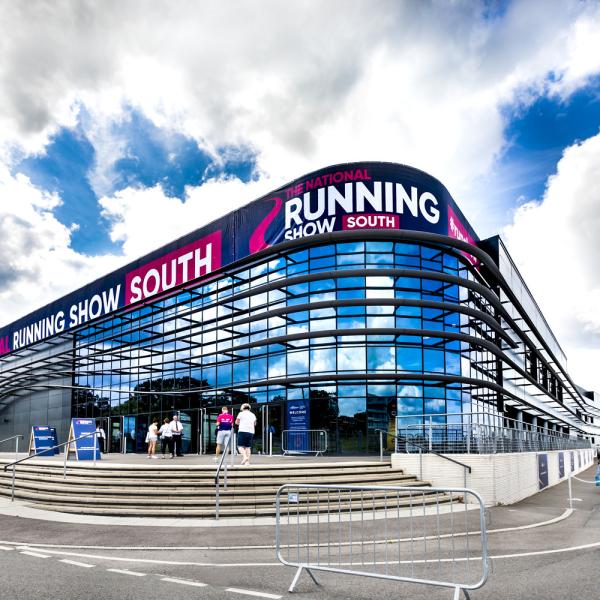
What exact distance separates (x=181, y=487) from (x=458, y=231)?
18.3 metres

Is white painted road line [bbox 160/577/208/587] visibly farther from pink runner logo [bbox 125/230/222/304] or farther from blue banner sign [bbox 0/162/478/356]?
pink runner logo [bbox 125/230/222/304]

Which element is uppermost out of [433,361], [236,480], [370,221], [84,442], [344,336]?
[370,221]

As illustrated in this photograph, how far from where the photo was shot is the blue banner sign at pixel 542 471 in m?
21.8

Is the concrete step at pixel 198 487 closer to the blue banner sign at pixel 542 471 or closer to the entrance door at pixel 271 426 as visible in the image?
the blue banner sign at pixel 542 471

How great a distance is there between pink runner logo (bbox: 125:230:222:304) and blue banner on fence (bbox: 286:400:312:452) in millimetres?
8244

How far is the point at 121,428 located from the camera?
33.3m

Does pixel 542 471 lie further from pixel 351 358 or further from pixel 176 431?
pixel 176 431

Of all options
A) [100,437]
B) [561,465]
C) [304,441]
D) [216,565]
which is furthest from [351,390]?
[216,565]

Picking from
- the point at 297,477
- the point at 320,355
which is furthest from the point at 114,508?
the point at 320,355

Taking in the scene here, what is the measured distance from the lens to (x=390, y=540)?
9625 mm

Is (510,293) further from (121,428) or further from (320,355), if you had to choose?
(121,428)

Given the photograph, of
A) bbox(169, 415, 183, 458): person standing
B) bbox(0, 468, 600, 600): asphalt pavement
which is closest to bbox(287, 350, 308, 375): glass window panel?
bbox(169, 415, 183, 458): person standing

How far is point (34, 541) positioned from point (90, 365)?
91.4ft

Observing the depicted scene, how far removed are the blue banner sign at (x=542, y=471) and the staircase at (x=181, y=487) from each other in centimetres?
796
